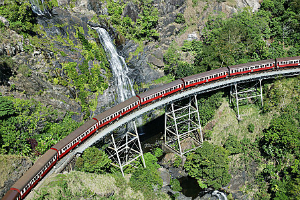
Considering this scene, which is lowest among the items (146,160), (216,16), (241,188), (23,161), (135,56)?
(241,188)

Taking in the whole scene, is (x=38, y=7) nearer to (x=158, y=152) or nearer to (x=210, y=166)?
(x=158, y=152)

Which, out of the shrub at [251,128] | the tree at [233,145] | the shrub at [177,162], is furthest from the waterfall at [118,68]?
the shrub at [251,128]

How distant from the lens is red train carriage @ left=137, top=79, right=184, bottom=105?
161 ft

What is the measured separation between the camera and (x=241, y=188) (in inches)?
1868

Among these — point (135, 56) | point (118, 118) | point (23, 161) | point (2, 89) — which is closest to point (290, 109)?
point (118, 118)

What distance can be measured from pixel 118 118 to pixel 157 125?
16196 millimetres

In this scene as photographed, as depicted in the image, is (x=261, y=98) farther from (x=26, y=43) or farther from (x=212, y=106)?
(x=26, y=43)

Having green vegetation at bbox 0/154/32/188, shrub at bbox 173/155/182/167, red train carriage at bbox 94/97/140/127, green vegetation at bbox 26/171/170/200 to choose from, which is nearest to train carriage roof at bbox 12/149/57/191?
green vegetation at bbox 26/171/170/200

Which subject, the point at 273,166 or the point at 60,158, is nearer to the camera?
the point at 60,158

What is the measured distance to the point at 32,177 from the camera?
120 ft

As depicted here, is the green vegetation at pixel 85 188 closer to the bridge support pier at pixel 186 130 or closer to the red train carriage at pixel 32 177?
the red train carriage at pixel 32 177

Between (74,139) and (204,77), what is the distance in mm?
25637

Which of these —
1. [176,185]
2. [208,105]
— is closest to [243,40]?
[208,105]

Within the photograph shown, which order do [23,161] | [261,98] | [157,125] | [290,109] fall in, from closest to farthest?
[23,161] < [290,109] < [261,98] < [157,125]
